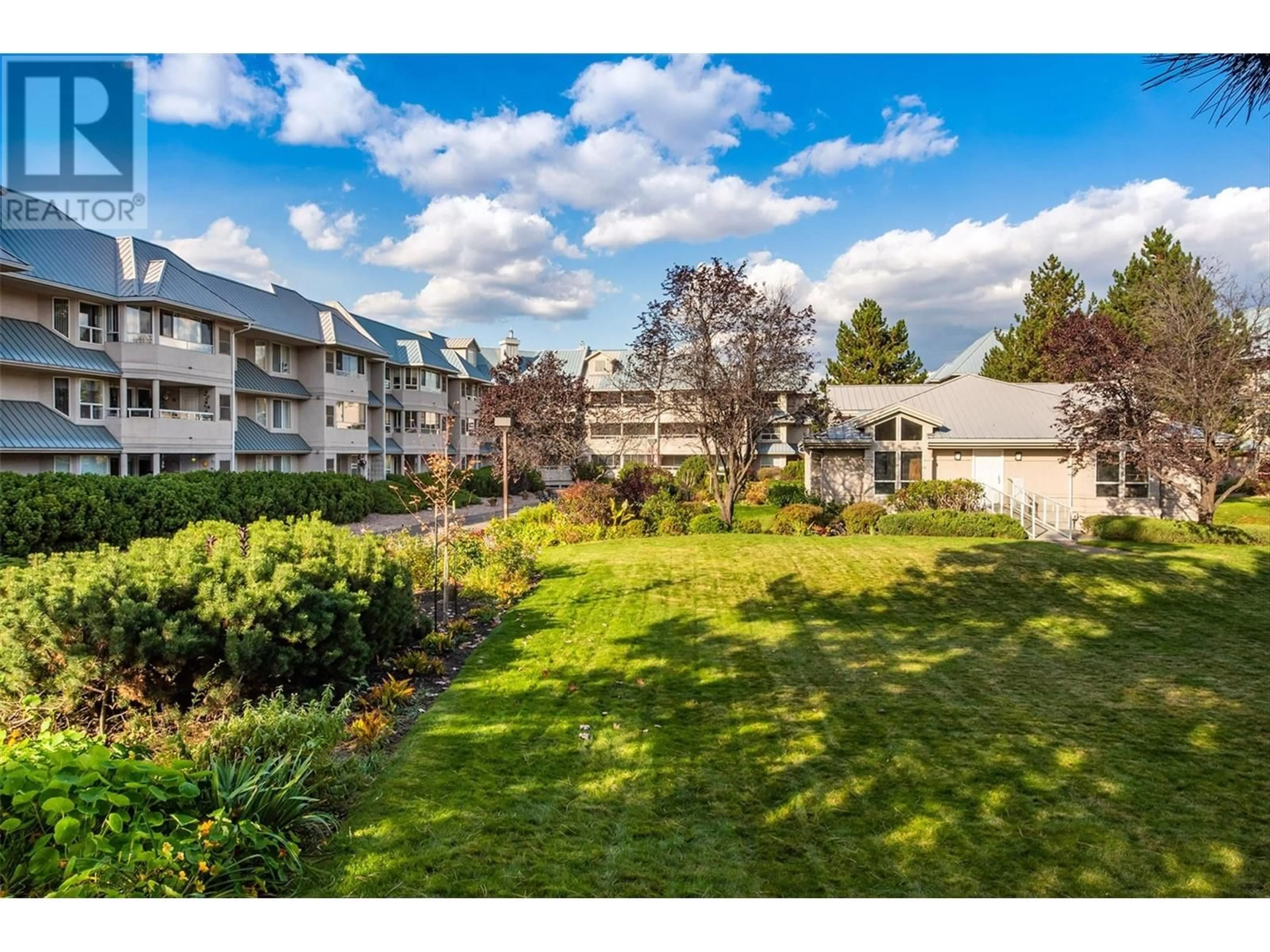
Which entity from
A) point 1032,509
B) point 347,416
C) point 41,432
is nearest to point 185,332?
A: point 41,432

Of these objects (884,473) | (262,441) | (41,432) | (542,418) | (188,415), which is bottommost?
(884,473)

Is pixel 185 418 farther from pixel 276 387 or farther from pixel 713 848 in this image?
pixel 713 848

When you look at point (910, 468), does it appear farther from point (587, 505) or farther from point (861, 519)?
point (587, 505)

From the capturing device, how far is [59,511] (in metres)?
14.1

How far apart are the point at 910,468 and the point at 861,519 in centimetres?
521

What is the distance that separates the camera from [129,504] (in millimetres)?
16000

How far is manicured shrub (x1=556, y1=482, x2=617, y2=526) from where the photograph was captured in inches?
740

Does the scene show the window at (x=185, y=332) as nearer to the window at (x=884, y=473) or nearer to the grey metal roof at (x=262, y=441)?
the grey metal roof at (x=262, y=441)

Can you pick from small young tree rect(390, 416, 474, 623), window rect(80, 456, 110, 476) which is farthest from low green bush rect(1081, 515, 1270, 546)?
window rect(80, 456, 110, 476)

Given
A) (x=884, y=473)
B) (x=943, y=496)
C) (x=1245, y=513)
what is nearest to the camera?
(x=943, y=496)

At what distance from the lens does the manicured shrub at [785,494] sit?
941 inches

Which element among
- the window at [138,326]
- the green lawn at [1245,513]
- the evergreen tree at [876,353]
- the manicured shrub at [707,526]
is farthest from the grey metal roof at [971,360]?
the window at [138,326]

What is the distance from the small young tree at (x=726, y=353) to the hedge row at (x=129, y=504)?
39.7 feet
